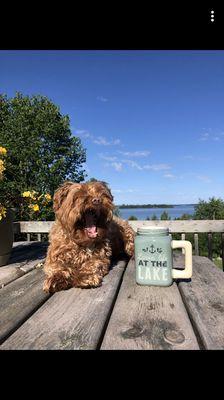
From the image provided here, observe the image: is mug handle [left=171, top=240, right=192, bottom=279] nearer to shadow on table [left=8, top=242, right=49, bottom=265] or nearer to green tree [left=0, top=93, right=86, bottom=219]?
shadow on table [left=8, top=242, right=49, bottom=265]

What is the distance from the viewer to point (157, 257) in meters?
1.80

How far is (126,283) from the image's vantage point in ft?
6.51

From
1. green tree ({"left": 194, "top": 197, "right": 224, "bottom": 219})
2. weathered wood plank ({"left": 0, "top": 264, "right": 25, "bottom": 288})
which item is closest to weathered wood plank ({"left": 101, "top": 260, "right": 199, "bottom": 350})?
weathered wood plank ({"left": 0, "top": 264, "right": 25, "bottom": 288})

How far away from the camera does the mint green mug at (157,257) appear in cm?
180

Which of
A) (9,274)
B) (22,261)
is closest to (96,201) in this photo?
(9,274)

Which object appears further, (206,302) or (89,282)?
(89,282)

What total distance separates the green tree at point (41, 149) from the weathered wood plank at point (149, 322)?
18.9 feet

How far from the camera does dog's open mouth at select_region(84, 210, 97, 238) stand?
7.89ft

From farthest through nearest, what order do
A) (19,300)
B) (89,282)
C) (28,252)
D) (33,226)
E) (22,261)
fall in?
(33,226), (28,252), (22,261), (89,282), (19,300)

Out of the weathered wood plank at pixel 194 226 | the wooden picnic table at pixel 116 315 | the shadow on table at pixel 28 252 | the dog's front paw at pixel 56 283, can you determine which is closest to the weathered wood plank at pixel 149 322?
the wooden picnic table at pixel 116 315

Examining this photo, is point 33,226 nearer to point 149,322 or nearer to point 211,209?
point 149,322

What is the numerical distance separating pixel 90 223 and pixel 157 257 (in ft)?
2.51
